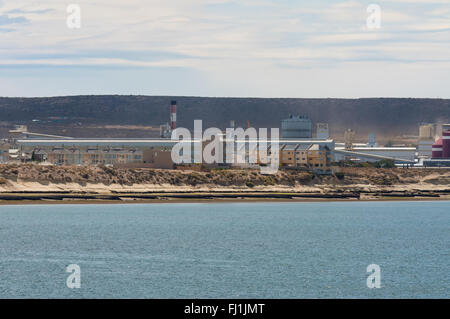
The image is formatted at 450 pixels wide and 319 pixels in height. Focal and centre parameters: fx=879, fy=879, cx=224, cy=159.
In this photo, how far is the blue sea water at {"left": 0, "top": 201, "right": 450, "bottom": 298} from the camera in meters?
49.3

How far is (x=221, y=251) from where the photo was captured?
209ft

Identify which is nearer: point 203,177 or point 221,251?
point 221,251

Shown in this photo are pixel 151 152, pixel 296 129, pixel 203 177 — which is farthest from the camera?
pixel 296 129

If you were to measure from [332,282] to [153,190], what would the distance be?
5551 centimetres

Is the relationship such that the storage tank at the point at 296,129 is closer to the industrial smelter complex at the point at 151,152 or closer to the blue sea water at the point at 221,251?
the industrial smelter complex at the point at 151,152

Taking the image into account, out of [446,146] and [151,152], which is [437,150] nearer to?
[446,146]

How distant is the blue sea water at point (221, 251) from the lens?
49.3 meters

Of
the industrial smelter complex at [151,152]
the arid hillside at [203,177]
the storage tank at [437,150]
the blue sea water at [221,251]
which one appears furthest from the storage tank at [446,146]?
the blue sea water at [221,251]

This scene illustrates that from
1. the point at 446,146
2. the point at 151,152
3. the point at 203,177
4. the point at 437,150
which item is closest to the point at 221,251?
the point at 203,177

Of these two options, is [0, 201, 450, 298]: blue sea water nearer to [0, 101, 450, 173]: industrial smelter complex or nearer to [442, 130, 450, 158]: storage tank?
[0, 101, 450, 173]: industrial smelter complex

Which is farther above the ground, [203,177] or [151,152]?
[151,152]

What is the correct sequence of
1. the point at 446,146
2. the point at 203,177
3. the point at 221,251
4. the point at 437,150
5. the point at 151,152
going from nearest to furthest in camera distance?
the point at 221,251
the point at 203,177
the point at 151,152
the point at 446,146
the point at 437,150

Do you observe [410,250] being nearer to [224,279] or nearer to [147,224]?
[224,279]
